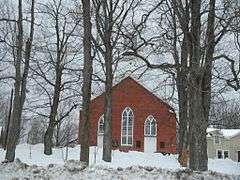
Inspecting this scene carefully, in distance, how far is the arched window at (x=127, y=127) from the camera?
4634 cm

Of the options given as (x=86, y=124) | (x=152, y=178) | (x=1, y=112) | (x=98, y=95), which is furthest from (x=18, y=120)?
(x=1, y=112)

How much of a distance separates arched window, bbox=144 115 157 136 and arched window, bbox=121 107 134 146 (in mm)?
1545

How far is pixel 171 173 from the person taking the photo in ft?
38.1

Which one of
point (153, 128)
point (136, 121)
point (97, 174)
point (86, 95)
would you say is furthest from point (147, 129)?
point (97, 174)

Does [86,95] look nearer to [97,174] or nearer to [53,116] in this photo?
[97,174]

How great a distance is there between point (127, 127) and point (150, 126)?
94.1 inches

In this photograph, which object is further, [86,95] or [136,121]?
[136,121]

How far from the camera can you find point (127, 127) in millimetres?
47000

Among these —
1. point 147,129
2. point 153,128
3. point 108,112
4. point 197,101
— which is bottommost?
point 197,101

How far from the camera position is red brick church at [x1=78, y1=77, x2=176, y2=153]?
1809 inches

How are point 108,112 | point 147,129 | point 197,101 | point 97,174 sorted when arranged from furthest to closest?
1. point 147,129
2. point 108,112
3. point 197,101
4. point 97,174

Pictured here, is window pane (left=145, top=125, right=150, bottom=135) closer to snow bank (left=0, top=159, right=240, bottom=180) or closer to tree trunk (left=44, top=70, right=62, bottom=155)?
tree trunk (left=44, top=70, right=62, bottom=155)

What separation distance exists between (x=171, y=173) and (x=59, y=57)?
25.1 m

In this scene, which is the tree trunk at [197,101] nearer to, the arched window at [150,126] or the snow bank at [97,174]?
the snow bank at [97,174]
